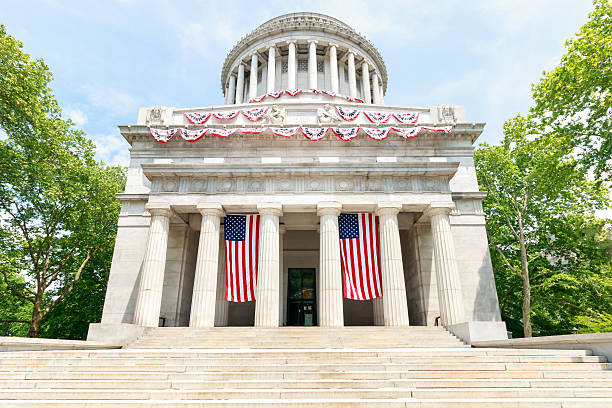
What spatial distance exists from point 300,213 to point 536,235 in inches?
825

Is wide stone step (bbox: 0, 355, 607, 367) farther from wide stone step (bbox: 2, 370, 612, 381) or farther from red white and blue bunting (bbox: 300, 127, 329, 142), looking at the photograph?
red white and blue bunting (bbox: 300, 127, 329, 142)

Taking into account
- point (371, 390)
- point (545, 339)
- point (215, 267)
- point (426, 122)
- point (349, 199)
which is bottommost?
point (371, 390)

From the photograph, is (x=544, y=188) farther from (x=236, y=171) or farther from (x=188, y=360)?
(x=188, y=360)

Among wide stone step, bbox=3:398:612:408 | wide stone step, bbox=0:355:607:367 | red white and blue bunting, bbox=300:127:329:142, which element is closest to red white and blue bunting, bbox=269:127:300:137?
red white and blue bunting, bbox=300:127:329:142

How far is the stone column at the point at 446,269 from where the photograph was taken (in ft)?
65.0

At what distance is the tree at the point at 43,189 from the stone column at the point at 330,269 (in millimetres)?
19676

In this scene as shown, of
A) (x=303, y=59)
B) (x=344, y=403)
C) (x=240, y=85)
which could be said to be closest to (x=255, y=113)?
(x=240, y=85)

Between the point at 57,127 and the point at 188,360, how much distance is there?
931 inches

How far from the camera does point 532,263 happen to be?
29.0 m

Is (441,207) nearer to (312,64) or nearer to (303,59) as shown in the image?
(312,64)

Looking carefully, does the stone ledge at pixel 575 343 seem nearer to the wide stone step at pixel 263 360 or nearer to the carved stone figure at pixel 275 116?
the wide stone step at pixel 263 360

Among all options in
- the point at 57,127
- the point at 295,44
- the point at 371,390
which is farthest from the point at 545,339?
the point at 295,44

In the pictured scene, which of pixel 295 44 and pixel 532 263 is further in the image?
pixel 295 44

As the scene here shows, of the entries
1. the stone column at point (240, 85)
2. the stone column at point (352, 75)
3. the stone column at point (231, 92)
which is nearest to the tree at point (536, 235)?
the stone column at point (352, 75)
